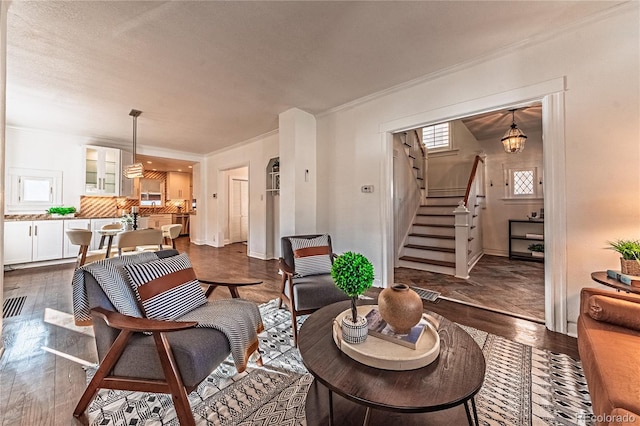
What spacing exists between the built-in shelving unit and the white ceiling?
4416mm

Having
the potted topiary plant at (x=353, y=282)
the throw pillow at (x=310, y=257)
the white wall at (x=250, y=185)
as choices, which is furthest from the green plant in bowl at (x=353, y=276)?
A: the white wall at (x=250, y=185)

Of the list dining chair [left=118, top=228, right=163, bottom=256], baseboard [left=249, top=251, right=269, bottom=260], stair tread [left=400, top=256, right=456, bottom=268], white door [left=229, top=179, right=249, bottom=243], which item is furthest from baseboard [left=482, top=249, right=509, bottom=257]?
dining chair [left=118, top=228, right=163, bottom=256]

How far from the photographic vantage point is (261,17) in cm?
208

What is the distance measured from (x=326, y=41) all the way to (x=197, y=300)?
8.16ft

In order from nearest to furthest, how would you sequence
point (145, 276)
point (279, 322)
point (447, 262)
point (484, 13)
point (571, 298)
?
point (145, 276), point (484, 13), point (571, 298), point (279, 322), point (447, 262)

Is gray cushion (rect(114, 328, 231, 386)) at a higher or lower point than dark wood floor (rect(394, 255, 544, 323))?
higher

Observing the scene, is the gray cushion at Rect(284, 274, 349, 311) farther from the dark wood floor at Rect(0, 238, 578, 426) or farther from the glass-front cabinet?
the glass-front cabinet

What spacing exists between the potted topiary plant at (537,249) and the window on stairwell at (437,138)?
2.84m

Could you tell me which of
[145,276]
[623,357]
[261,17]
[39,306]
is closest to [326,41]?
[261,17]

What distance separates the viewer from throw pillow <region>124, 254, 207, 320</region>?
154cm

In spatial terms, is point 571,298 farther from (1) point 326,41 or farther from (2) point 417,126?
(1) point 326,41

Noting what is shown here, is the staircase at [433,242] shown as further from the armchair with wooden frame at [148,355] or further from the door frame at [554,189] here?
the armchair with wooden frame at [148,355]

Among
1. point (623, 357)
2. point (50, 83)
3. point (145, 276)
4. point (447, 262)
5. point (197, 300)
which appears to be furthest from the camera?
point (447, 262)

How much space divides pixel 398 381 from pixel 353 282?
447 millimetres
